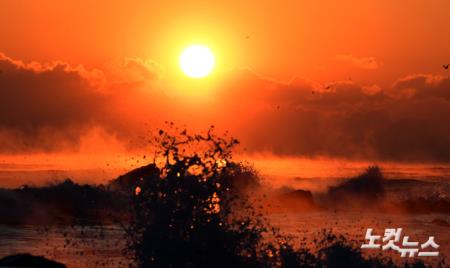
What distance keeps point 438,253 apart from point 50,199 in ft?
70.2

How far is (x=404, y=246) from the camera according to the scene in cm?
2491

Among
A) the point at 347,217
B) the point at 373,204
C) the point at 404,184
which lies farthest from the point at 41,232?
the point at 404,184

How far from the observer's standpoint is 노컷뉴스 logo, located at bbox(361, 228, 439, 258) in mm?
23500

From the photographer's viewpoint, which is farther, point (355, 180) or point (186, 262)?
point (355, 180)

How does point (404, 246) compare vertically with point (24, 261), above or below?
above

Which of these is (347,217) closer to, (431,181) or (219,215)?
(219,215)

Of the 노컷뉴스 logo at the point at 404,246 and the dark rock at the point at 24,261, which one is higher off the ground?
the 노컷뉴스 logo at the point at 404,246

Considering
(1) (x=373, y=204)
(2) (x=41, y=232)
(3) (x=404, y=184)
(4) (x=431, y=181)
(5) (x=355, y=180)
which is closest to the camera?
(2) (x=41, y=232)

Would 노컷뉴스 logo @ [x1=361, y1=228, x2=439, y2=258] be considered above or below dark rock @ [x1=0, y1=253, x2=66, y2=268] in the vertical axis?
above

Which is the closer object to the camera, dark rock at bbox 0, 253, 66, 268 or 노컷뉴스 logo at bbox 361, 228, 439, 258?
dark rock at bbox 0, 253, 66, 268

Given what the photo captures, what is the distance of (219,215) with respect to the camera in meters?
17.4

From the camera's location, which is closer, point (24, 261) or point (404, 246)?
point (24, 261)

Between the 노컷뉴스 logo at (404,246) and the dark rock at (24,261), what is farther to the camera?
the 노컷뉴스 logo at (404,246)

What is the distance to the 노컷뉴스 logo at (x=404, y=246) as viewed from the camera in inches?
925
